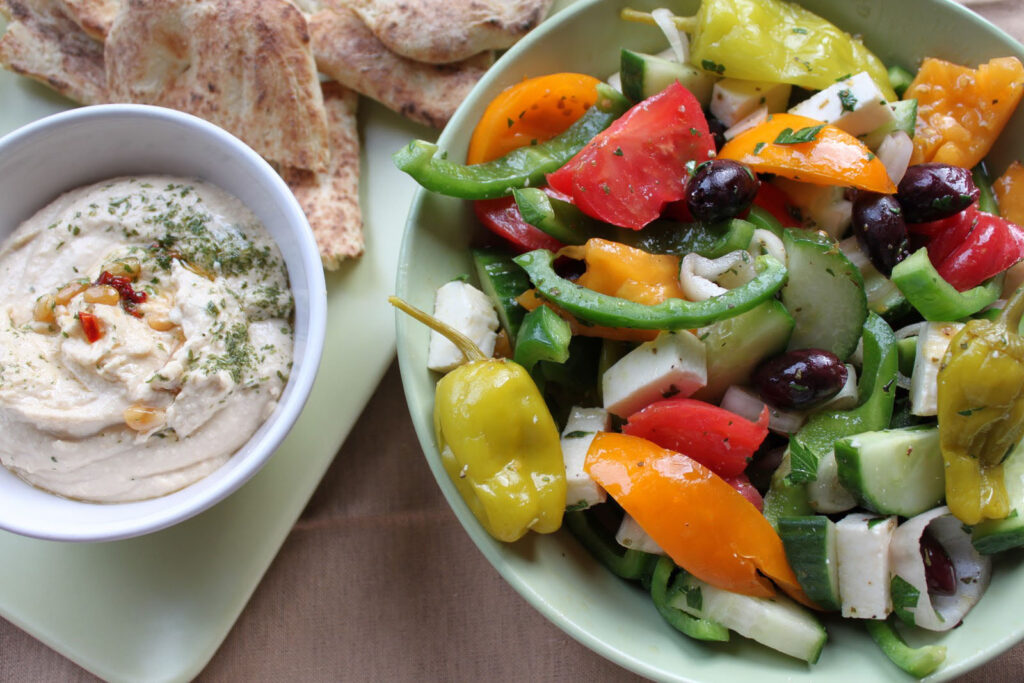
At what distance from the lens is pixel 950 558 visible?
1.67 metres

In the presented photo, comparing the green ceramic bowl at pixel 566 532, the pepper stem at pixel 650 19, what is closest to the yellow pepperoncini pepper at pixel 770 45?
the pepper stem at pixel 650 19

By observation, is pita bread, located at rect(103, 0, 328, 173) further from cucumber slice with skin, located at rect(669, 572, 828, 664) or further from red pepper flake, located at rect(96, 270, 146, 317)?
cucumber slice with skin, located at rect(669, 572, 828, 664)

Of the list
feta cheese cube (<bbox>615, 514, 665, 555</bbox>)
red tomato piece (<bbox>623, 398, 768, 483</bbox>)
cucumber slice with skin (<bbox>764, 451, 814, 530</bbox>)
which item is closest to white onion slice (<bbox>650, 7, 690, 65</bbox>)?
red tomato piece (<bbox>623, 398, 768, 483</bbox>)

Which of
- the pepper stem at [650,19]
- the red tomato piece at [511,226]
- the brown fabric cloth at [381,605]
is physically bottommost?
the brown fabric cloth at [381,605]

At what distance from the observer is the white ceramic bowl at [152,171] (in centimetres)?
159

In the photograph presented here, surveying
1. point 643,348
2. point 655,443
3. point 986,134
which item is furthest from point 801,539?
point 986,134

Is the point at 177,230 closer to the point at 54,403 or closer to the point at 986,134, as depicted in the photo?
the point at 54,403

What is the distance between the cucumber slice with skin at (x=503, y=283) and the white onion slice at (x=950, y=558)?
2.82ft

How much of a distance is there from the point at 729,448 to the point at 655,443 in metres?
0.14

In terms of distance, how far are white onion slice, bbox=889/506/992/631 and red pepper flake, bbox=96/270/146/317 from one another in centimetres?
154

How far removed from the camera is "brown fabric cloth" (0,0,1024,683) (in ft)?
7.13

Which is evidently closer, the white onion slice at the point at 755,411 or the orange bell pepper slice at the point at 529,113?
the white onion slice at the point at 755,411

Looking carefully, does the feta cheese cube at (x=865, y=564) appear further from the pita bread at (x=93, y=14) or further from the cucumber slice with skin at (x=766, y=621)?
the pita bread at (x=93, y=14)

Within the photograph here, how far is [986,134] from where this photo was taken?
1821 millimetres
